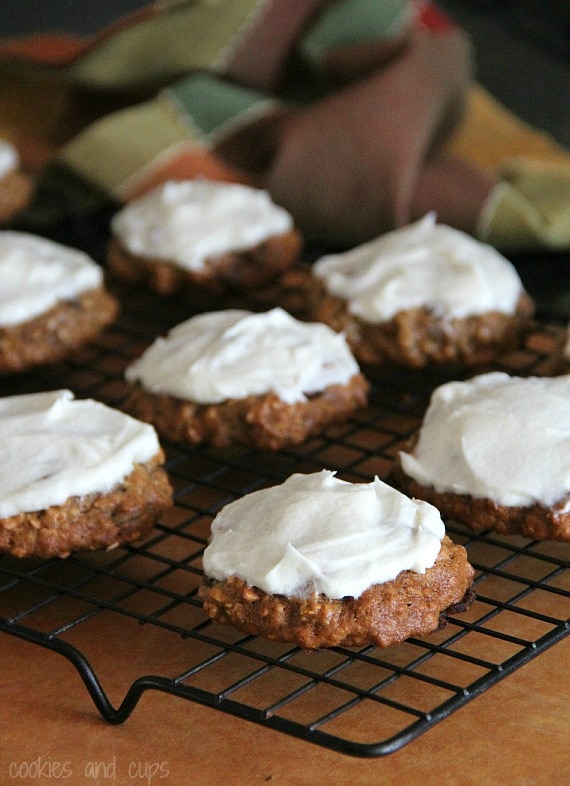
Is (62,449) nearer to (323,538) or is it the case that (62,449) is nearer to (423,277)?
(323,538)

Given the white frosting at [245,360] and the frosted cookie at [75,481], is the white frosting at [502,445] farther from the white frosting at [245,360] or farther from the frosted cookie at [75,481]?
the frosted cookie at [75,481]

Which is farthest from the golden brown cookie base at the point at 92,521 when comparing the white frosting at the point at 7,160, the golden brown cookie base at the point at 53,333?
the white frosting at the point at 7,160

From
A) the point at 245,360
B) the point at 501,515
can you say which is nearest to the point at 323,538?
the point at 501,515

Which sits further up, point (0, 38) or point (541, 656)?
point (0, 38)

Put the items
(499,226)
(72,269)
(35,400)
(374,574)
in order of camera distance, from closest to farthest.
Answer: (374,574) < (35,400) < (72,269) < (499,226)

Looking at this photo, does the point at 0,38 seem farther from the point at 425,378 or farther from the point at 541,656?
the point at 541,656

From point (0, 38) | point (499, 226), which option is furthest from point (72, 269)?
point (0, 38)
